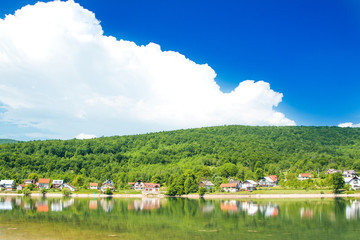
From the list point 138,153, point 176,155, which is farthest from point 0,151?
point 176,155

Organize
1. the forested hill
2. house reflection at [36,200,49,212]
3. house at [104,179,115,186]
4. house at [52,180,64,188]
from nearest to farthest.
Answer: house reflection at [36,200,49,212] < house at [52,180,64,188] < house at [104,179,115,186] < the forested hill

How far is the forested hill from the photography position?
123688 millimetres

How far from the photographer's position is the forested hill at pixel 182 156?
124 metres

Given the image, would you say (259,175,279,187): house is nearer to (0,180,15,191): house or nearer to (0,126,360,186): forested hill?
(0,126,360,186): forested hill

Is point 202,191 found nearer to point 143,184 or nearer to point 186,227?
point 143,184

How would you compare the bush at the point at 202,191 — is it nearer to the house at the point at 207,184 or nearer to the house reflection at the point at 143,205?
the house at the point at 207,184

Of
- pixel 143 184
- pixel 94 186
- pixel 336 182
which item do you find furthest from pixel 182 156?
pixel 336 182

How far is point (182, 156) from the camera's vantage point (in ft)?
513

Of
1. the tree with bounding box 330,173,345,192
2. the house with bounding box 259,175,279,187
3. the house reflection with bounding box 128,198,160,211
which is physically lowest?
the house with bounding box 259,175,279,187

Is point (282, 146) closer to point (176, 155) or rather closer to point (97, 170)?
point (176, 155)

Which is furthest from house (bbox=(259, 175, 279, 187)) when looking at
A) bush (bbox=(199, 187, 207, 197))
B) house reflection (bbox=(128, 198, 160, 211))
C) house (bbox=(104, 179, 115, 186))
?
house (bbox=(104, 179, 115, 186))

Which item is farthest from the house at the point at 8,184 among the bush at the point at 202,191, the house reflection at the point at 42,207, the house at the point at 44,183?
the bush at the point at 202,191

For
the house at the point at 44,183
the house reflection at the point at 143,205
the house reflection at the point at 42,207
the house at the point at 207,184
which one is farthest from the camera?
the house at the point at 44,183

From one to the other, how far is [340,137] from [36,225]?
19832 centimetres
